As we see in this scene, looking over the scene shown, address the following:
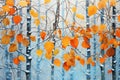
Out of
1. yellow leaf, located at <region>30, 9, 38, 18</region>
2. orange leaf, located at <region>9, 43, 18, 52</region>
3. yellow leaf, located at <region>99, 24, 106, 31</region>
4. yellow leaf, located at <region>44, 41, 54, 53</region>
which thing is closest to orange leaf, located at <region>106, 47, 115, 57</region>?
yellow leaf, located at <region>99, 24, 106, 31</region>

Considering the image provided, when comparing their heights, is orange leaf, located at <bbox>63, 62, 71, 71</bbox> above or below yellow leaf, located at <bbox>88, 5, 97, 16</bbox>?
below

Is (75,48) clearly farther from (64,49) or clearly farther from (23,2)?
(23,2)

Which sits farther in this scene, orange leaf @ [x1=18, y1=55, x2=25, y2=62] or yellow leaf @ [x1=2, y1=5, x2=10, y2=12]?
orange leaf @ [x1=18, y1=55, x2=25, y2=62]

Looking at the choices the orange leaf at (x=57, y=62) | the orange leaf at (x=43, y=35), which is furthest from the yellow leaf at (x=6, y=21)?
the orange leaf at (x=57, y=62)

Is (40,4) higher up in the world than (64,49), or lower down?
higher up

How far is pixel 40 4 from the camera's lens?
3027 mm

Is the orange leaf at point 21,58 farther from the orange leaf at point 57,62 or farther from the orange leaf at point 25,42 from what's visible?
the orange leaf at point 57,62

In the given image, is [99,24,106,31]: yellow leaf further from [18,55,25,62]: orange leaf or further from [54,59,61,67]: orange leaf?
[18,55,25,62]: orange leaf

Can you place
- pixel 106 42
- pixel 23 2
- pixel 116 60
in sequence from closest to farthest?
pixel 23 2 → pixel 106 42 → pixel 116 60

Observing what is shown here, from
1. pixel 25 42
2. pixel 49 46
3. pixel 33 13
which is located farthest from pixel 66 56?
pixel 33 13

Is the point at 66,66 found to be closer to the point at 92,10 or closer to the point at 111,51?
the point at 111,51

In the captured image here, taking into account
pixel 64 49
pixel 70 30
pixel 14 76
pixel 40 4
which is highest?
pixel 40 4

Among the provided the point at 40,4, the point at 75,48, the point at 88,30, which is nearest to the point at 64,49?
the point at 75,48

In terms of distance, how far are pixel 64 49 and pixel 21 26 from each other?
0.47 m
